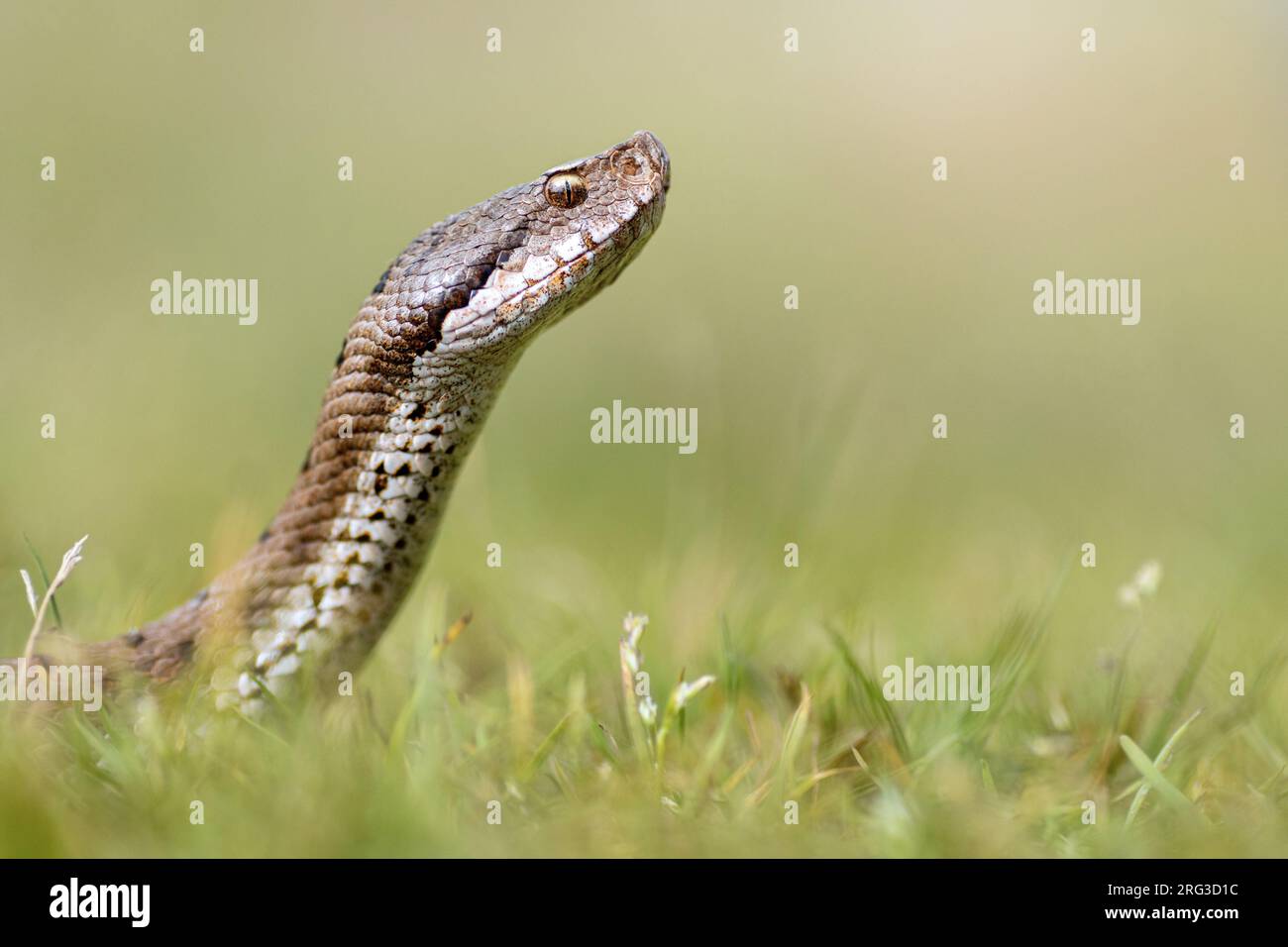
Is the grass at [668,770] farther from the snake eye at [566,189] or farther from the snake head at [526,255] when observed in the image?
the snake eye at [566,189]

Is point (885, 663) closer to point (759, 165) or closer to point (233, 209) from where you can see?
point (233, 209)

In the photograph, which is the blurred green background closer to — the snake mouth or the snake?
the snake

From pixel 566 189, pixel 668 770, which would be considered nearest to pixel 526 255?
pixel 566 189

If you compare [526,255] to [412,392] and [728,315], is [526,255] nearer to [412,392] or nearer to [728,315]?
[412,392]

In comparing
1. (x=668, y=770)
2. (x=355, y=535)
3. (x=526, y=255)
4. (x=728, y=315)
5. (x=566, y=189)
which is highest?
(x=728, y=315)

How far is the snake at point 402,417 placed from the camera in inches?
187

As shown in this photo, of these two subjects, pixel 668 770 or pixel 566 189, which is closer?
pixel 668 770

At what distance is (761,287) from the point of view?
15.0 m

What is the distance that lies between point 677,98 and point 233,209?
6739 mm

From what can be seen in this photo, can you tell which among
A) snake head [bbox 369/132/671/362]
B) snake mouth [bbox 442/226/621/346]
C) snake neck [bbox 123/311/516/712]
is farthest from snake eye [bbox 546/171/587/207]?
snake neck [bbox 123/311/516/712]

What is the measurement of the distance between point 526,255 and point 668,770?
6.58 ft

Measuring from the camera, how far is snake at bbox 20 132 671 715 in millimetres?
4758

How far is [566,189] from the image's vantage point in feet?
16.2
